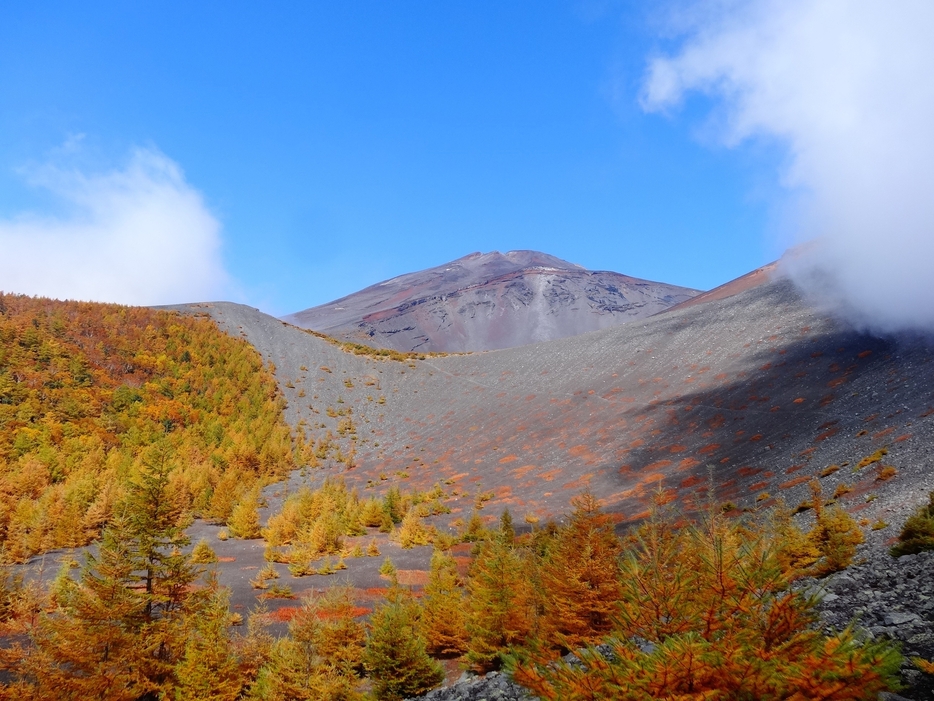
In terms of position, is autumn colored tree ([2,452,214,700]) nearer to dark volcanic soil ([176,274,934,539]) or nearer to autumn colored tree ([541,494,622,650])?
autumn colored tree ([541,494,622,650])

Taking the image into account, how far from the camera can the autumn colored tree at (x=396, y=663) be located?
10.0m

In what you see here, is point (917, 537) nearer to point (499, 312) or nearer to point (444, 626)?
point (444, 626)

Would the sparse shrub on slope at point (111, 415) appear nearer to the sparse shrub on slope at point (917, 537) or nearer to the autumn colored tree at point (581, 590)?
the autumn colored tree at point (581, 590)

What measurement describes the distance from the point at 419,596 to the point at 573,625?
10.1 metres

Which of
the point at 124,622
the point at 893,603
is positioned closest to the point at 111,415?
the point at 124,622

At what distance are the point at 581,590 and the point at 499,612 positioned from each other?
2078 mm

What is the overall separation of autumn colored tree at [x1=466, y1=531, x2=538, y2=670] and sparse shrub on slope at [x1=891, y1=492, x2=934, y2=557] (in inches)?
282

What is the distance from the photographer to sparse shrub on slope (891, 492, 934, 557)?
9344 millimetres

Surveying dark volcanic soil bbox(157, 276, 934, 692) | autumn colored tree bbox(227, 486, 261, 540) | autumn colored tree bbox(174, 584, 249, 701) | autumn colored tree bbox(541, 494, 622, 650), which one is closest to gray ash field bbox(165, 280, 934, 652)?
dark volcanic soil bbox(157, 276, 934, 692)

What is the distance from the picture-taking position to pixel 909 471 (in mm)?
16859

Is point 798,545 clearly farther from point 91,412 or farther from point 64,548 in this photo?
point 91,412

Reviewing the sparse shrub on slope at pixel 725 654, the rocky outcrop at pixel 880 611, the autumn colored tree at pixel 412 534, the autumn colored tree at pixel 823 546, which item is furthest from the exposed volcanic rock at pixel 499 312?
the sparse shrub on slope at pixel 725 654

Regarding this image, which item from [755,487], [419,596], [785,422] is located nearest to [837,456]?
[755,487]

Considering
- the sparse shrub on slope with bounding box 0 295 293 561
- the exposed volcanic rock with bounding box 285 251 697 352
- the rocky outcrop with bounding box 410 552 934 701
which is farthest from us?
the exposed volcanic rock with bounding box 285 251 697 352
